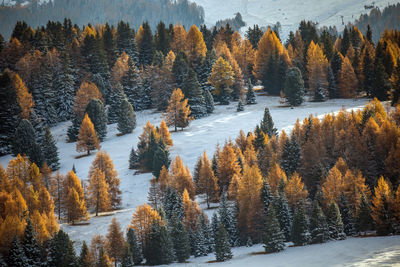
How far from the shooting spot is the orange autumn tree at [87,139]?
73.2 metres

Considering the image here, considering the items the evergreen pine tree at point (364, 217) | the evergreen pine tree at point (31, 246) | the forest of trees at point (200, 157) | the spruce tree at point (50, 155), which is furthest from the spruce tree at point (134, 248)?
the spruce tree at point (50, 155)

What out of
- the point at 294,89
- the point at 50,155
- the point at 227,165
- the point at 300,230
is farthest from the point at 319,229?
the point at 294,89

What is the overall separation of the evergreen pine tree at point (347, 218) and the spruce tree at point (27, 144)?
4885 cm

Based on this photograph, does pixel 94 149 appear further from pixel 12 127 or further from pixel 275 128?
pixel 275 128

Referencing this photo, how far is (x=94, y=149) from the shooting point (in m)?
75.2

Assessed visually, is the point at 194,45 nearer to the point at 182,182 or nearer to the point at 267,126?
the point at 267,126

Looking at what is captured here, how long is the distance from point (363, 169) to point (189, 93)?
43237 millimetres

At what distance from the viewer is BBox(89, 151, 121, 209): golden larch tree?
59031mm

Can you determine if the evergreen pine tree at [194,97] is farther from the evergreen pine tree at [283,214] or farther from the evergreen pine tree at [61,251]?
the evergreen pine tree at [61,251]

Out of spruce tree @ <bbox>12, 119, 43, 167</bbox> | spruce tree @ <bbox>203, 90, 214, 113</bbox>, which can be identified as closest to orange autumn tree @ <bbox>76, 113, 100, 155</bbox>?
spruce tree @ <bbox>12, 119, 43, 167</bbox>

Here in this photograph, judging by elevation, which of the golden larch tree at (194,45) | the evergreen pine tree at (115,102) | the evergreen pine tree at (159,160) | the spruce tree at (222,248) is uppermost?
the golden larch tree at (194,45)

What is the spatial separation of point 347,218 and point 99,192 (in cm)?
3244

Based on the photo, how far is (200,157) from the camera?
6003 cm

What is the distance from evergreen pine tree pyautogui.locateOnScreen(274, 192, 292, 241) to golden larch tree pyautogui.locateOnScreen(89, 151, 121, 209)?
23.8 m
